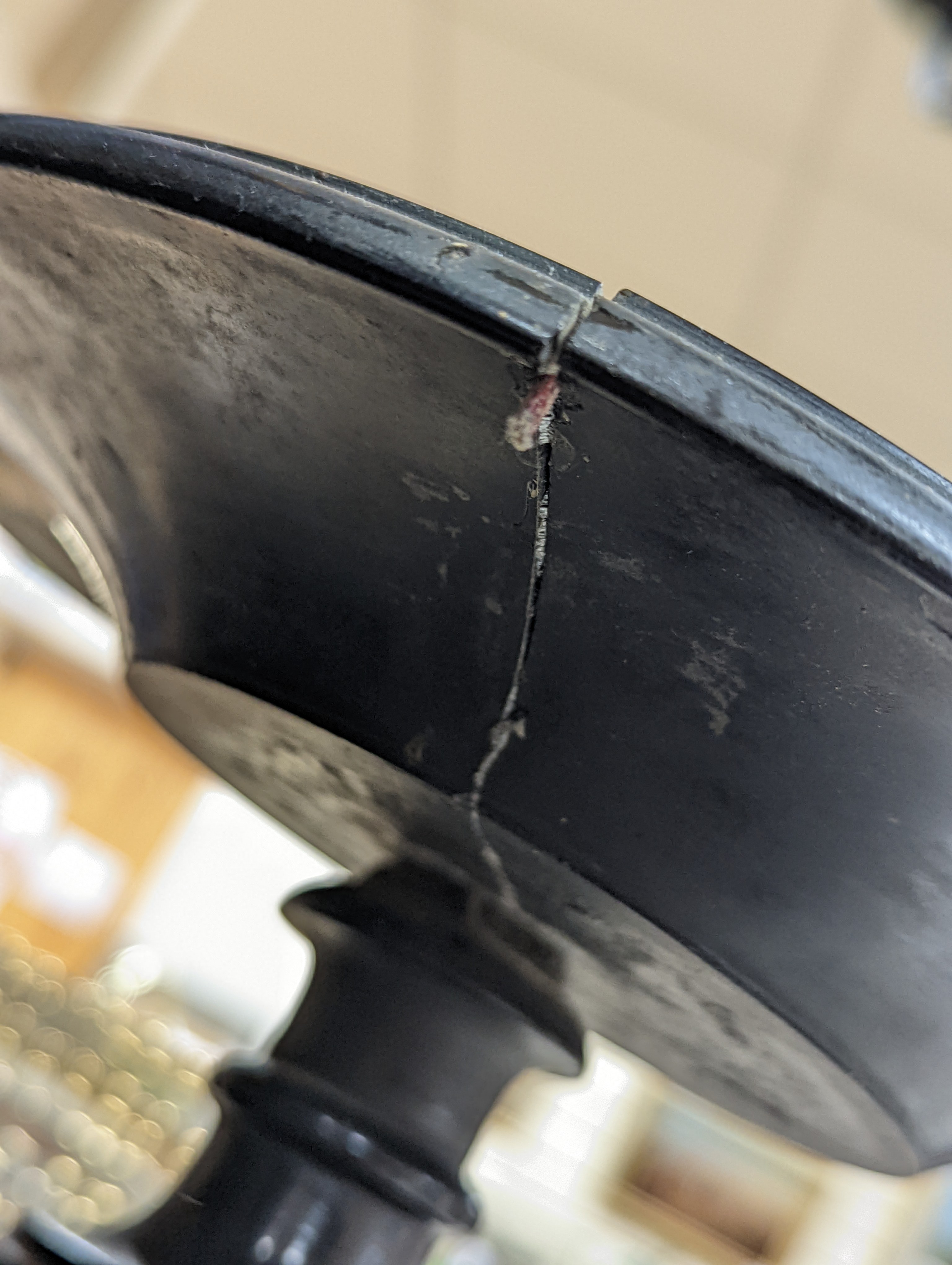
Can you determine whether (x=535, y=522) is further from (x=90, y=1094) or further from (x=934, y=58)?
(x=90, y=1094)

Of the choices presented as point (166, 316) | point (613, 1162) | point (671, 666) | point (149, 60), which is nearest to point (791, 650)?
point (671, 666)

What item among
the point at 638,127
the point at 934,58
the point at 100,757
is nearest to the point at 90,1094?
the point at 100,757

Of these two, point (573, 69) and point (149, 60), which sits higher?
point (573, 69)

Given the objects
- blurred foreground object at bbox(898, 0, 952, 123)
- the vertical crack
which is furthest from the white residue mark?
blurred foreground object at bbox(898, 0, 952, 123)

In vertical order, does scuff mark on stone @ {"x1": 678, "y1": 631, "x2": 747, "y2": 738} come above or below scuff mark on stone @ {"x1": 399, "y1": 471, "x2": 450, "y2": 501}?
below

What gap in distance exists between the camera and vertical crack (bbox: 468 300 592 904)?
0.64 feet

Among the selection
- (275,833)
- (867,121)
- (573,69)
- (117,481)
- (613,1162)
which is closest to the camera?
(117,481)

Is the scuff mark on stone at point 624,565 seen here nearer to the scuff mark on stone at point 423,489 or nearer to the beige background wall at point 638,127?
the scuff mark on stone at point 423,489

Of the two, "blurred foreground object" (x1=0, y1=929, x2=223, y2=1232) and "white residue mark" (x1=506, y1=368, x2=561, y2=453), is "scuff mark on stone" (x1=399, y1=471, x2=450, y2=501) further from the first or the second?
"blurred foreground object" (x1=0, y1=929, x2=223, y2=1232)

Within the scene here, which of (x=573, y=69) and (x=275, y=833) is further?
(x=275, y=833)

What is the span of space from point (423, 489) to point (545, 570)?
0.11ft

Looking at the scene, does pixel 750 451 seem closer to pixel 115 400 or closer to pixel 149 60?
pixel 115 400

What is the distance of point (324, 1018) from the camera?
376 millimetres

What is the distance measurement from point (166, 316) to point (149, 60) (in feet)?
5.73
